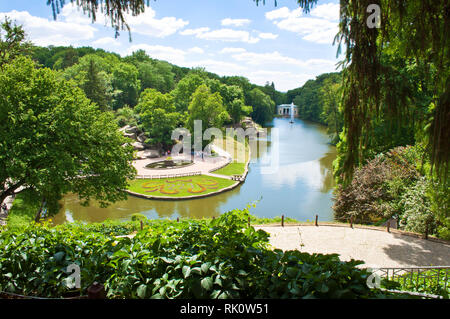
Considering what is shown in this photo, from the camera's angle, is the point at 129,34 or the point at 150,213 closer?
the point at 129,34

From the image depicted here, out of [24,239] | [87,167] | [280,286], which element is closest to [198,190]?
[87,167]

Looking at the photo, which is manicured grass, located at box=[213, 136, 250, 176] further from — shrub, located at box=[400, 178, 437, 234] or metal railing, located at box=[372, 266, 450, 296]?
metal railing, located at box=[372, 266, 450, 296]

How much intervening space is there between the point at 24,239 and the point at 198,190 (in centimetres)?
2224

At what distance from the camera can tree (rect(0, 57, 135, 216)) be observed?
14.2 metres

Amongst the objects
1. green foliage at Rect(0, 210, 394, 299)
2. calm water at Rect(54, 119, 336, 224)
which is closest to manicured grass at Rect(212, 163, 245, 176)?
calm water at Rect(54, 119, 336, 224)

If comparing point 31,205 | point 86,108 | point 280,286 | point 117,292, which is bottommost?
point 31,205

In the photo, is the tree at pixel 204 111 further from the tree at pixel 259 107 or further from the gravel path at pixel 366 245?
the tree at pixel 259 107

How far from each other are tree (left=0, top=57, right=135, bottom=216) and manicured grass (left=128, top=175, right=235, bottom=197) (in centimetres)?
923

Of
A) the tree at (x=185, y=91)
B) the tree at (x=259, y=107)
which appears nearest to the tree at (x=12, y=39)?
the tree at (x=185, y=91)

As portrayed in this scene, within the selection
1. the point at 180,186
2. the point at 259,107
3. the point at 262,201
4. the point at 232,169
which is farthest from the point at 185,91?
the point at 262,201

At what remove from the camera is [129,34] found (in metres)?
4.85

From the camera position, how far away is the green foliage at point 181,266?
369 centimetres

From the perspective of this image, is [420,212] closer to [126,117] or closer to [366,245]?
[366,245]
